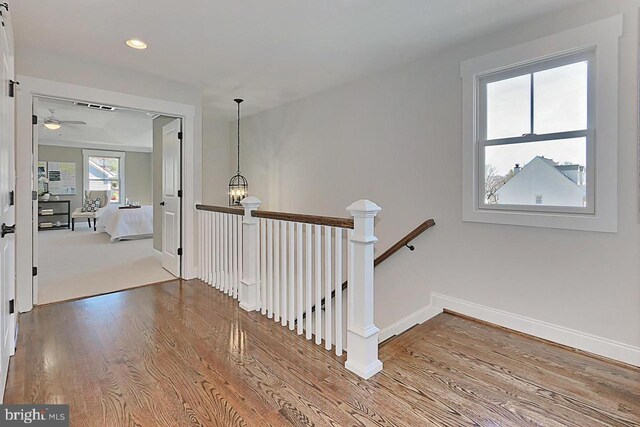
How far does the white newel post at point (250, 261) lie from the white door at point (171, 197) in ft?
4.93

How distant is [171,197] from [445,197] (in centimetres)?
337

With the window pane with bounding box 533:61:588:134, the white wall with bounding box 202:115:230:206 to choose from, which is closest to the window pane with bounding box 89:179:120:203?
the white wall with bounding box 202:115:230:206

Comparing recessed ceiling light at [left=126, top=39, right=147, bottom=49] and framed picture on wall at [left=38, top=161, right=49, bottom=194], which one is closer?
recessed ceiling light at [left=126, top=39, right=147, bottom=49]

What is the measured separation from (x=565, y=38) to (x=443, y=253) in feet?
6.06

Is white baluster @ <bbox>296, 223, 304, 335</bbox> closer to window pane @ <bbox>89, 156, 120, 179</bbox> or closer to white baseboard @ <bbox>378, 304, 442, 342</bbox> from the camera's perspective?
white baseboard @ <bbox>378, 304, 442, 342</bbox>

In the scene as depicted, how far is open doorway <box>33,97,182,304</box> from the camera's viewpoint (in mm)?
4145

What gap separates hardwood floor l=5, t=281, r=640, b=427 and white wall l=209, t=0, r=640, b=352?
374mm

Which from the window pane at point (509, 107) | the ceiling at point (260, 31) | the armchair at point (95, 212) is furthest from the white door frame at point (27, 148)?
the armchair at point (95, 212)

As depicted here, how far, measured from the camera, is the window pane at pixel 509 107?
2.63m

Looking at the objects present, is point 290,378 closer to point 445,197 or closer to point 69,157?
point 445,197

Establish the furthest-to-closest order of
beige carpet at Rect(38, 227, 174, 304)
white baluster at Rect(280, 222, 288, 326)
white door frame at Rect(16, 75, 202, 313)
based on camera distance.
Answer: beige carpet at Rect(38, 227, 174, 304) → white door frame at Rect(16, 75, 202, 313) → white baluster at Rect(280, 222, 288, 326)

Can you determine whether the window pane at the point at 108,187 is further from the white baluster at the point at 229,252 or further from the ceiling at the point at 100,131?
the white baluster at the point at 229,252

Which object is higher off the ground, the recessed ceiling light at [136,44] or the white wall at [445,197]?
the recessed ceiling light at [136,44]

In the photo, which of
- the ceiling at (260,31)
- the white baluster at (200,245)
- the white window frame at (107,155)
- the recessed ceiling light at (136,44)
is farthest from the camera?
the white window frame at (107,155)
